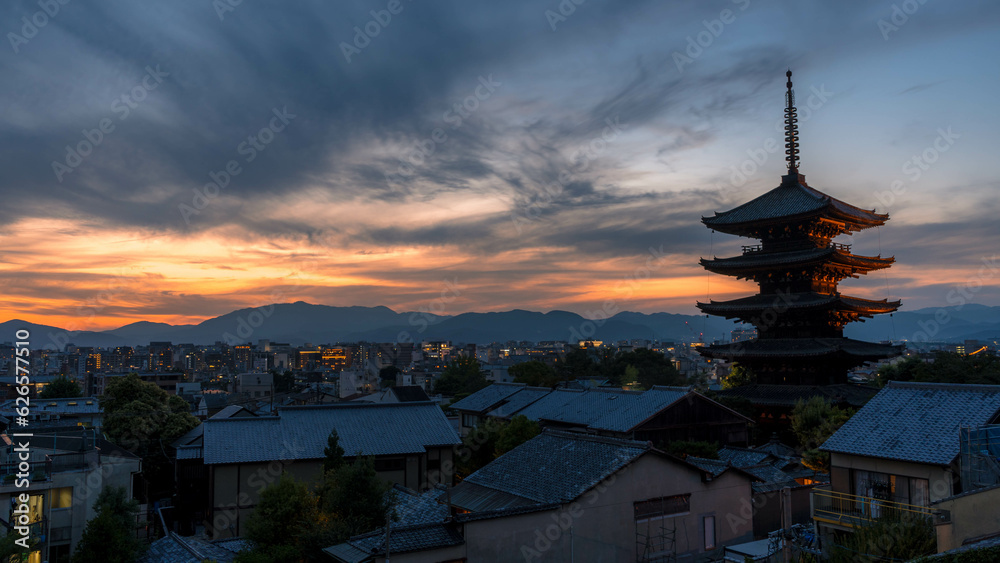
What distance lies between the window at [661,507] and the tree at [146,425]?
106ft

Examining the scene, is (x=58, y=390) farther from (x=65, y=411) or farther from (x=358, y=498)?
(x=358, y=498)

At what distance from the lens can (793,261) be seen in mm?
45875

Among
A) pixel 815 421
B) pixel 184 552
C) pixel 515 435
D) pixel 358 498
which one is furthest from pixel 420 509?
pixel 815 421

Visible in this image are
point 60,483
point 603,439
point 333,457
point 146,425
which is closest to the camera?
point 603,439

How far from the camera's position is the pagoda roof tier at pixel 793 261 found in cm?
4544

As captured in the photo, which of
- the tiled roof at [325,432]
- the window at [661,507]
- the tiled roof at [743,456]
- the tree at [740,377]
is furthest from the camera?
the tree at [740,377]

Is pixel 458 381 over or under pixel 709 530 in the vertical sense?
under

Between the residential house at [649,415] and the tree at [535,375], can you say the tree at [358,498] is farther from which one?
the tree at [535,375]

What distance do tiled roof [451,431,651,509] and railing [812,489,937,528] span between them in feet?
20.3

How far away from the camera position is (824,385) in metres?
45.3

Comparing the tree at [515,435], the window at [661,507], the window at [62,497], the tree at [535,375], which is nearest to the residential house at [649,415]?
the tree at [515,435]

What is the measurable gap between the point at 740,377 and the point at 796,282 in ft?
29.6

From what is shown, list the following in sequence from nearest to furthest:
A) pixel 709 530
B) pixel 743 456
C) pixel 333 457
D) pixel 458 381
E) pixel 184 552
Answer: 1. pixel 184 552
2. pixel 709 530
3. pixel 333 457
4. pixel 743 456
5. pixel 458 381

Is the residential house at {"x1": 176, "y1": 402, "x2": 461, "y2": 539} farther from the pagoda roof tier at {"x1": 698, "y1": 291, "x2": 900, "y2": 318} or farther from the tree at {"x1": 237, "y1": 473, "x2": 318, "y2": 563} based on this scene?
the pagoda roof tier at {"x1": 698, "y1": 291, "x2": 900, "y2": 318}
